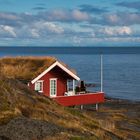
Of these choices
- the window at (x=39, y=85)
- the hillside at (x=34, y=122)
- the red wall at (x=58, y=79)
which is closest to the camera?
the hillside at (x=34, y=122)

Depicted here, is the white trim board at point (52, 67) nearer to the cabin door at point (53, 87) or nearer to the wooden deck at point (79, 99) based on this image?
the cabin door at point (53, 87)

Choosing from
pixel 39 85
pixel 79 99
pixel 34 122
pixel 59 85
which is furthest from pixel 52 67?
pixel 34 122

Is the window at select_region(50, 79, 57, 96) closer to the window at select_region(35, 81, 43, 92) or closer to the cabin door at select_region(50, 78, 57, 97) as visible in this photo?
the cabin door at select_region(50, 78, 57, 97)

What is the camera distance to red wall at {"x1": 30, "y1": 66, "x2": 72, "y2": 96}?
42.2 meters

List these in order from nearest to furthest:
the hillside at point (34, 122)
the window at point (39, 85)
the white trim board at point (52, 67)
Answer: the hillside at point (34, 122) → the white trim board at point (52, 67) → the window at point (39, 85)

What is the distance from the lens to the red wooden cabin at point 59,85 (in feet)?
136

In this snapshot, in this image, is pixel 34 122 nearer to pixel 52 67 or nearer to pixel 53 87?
pixel 52 67

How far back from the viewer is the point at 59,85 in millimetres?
43375

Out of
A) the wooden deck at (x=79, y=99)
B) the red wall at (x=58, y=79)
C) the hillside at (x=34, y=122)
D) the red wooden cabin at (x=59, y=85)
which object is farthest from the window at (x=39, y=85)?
the hillside at (x=34, y=122)

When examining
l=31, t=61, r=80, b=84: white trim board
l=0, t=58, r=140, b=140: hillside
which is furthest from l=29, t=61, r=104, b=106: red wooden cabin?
l=0, t=58, r=140, b=140: hillside

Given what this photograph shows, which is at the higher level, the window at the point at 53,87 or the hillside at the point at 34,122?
the window at the point at 53,87

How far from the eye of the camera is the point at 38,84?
137ft

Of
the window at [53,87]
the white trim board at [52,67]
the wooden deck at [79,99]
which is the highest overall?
the white trim board at [52,67]

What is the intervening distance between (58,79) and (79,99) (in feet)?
9.56
